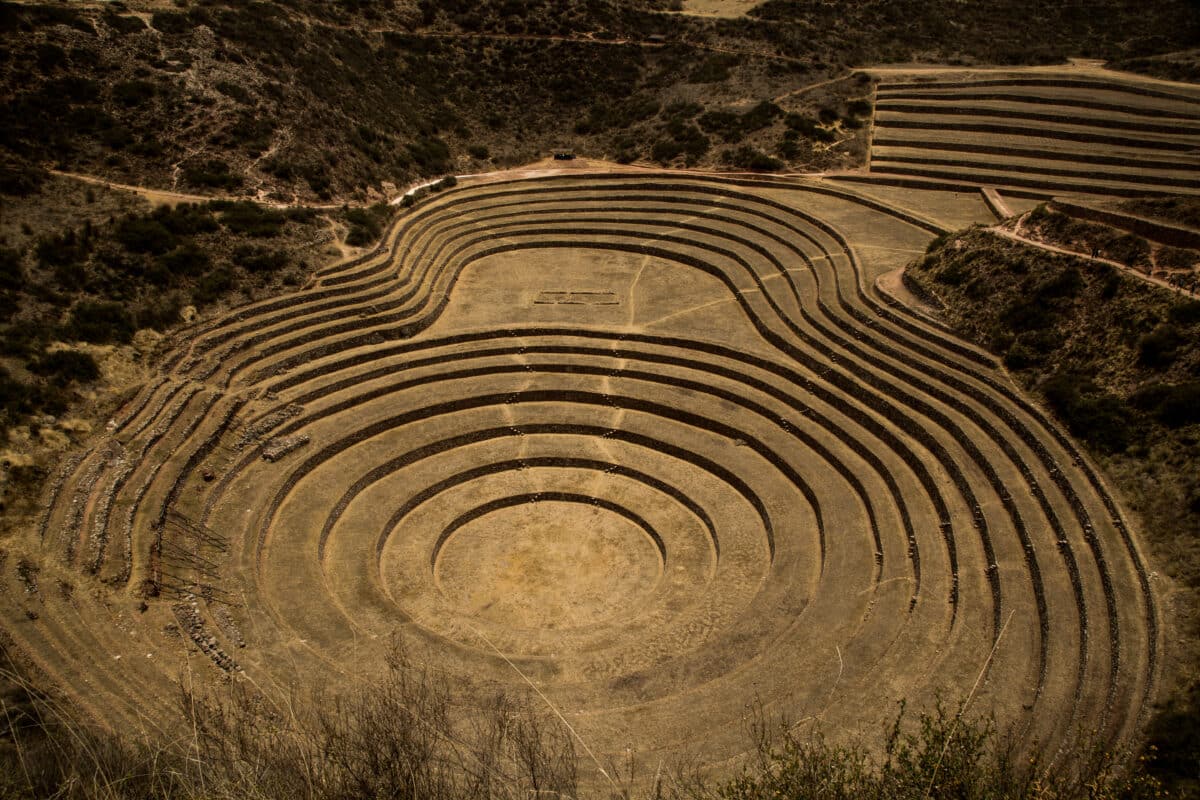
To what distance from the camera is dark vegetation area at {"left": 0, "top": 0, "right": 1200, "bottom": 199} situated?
118 ft

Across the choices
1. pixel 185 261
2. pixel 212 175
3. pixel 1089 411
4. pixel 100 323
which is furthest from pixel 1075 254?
pixel 212 175

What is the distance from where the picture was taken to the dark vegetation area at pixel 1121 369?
1658 cm

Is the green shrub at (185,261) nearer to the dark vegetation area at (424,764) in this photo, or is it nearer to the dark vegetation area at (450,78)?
the dark vegetation area at (450,78)

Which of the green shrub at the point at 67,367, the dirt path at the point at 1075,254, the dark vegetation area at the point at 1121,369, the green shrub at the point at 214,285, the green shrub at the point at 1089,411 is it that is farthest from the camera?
the green shrub at the point at 214,285

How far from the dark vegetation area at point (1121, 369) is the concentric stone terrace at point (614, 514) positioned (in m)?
0.84

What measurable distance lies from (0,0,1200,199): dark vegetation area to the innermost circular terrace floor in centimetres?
2231

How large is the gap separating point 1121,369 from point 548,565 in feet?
61.0

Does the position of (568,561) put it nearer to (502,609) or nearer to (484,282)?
(502,609)

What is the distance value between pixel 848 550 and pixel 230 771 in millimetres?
16153

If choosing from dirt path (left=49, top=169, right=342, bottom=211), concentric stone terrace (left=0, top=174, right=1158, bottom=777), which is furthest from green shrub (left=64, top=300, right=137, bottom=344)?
dirt path (left=49, top=169, right=342, bottom=211)

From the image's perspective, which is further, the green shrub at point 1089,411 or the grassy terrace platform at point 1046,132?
the grassy terrace platform at point 1046,132

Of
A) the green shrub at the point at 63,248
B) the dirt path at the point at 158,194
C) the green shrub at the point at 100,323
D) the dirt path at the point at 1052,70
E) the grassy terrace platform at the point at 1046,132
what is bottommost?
the green shrub at the point at 100,323

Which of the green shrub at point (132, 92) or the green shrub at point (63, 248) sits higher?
the green shrub at point (132, 92)

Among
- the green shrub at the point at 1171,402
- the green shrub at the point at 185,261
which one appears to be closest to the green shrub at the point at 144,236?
the green shrub at the point at 185,261
